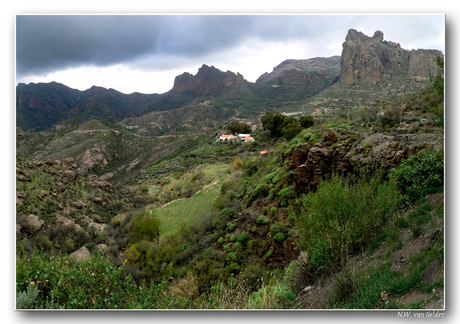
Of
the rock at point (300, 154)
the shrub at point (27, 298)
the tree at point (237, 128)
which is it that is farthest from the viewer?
the tree at point (237, 128)

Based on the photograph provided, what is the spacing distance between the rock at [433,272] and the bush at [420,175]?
2501mm

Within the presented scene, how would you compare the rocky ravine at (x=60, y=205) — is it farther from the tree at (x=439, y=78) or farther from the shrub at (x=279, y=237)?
the tree at (x=439, y=78)

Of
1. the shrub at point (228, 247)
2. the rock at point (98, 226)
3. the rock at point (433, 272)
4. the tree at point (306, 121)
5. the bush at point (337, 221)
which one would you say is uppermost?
the tree at point (306, 121)

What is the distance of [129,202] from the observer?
23469mm

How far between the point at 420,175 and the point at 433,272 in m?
3.37

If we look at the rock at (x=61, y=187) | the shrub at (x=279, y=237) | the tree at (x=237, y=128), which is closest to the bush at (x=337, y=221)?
the shrub at (x=279, y=237)

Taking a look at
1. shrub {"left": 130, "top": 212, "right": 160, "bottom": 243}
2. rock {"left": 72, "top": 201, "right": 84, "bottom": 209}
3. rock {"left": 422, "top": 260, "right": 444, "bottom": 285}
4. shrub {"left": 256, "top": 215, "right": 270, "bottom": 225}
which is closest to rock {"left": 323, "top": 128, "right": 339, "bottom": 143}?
shrub {"left": 256, "top": 215, "right": 270, "bottom": 225}

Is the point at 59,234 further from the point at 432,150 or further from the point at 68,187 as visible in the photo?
the point at 432,150

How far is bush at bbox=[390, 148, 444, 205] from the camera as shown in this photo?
592 centimetres

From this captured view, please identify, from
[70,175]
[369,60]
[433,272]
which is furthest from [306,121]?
[369,60]

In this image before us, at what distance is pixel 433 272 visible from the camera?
3791mm

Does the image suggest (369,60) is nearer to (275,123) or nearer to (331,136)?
(275,123)

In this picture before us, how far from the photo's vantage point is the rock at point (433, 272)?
3702 mm
